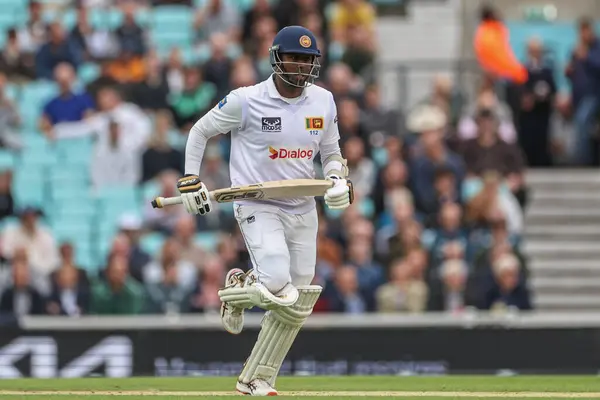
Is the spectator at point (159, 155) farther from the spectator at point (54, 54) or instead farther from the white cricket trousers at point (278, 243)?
the white cricket trousers at point (278, 243)

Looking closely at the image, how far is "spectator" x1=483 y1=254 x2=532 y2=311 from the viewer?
15344 mm

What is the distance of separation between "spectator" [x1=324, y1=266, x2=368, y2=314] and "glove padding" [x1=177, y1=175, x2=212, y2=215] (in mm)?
5330

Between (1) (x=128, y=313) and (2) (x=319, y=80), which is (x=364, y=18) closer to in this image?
(2) (x=319, y=80)

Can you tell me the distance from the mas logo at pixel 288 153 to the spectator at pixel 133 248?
590 cm

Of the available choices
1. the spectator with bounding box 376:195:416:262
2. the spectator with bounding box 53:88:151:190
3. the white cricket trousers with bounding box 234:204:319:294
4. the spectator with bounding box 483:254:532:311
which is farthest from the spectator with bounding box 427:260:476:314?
the white cricket trousers with bounding box 234:204:319:294

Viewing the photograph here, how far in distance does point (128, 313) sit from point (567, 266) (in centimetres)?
501

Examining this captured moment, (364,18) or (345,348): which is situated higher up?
(364,18)

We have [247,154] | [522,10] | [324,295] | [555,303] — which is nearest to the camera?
[247,154]

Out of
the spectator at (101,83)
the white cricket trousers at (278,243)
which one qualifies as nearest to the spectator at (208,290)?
the spectator at (101,83)

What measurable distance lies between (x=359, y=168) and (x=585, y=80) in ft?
11.4

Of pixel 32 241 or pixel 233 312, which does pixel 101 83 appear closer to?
pixel 32 241

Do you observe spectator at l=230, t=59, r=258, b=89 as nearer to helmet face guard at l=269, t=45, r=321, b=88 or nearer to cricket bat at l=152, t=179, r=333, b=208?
helmet face guard at l=269, t=45, r=321, b=88

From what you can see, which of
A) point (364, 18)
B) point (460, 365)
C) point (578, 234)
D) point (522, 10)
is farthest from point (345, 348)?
point (522, 10)

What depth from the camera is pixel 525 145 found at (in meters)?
19.1
